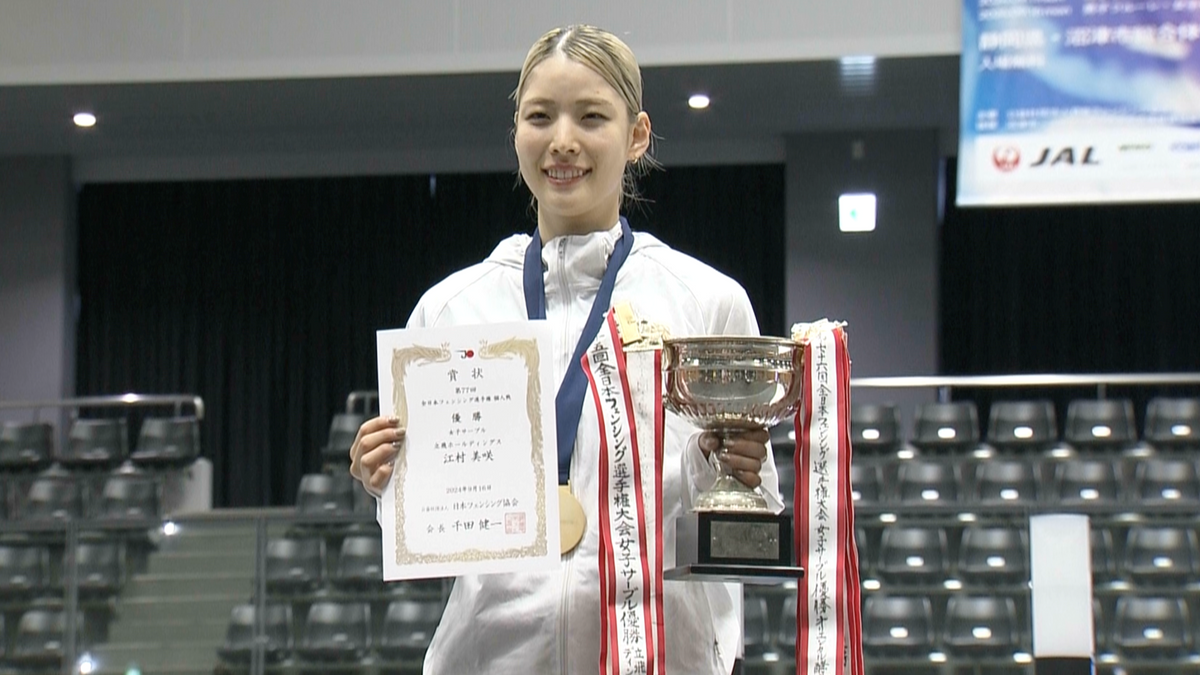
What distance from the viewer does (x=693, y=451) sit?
5.61ft

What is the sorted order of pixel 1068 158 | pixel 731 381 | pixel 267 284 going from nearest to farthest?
pixel 731 381 < pixel 1068 158 < pixel 267 284

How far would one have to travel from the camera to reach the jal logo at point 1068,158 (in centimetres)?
652

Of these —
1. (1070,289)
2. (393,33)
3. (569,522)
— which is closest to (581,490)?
(569,522)

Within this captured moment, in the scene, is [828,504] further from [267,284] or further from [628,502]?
[267,284]

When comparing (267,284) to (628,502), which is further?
(267,284)

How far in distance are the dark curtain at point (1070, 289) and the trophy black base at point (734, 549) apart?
9.95m

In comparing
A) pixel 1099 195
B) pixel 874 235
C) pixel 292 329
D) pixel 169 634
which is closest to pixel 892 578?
pixel 1099 195

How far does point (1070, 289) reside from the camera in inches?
447

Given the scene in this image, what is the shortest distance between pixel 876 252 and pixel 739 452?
8951 mm

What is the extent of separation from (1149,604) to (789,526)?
4.89m

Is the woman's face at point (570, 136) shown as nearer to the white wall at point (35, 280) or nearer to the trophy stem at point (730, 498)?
the trophy stem at point (730, 498)

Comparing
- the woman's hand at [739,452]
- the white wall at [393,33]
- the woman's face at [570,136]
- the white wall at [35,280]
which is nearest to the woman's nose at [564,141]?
the woman's face at [570,136]

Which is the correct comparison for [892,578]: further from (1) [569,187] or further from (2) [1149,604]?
(1) [569,187]

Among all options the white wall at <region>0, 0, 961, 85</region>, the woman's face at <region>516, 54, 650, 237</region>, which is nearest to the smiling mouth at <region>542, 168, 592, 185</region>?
the woman's face at <region>516, 54, 650, 237</region>
